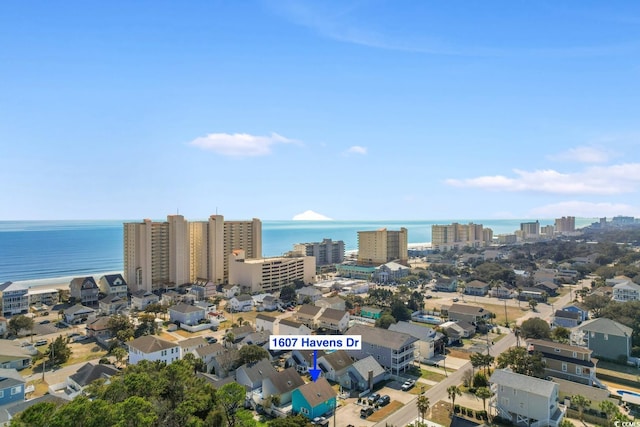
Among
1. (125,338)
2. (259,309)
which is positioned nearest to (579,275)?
(259,309)

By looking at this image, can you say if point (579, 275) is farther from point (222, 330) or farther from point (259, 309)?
point (222, 330)

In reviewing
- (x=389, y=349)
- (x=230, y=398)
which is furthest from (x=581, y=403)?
(x=230, y=398)

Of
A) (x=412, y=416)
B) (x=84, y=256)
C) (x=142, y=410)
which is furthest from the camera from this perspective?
(x=84, y=256)

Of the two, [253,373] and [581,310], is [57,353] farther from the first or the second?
[581,310]

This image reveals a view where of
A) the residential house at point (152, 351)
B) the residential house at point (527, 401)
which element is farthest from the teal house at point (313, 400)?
the residential house at point (152, 351)

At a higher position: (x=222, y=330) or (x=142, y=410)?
(x=142, y=410)

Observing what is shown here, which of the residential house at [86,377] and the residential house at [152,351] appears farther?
the residential house at [152,351]

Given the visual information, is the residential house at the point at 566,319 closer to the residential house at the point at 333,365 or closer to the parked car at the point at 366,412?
the residential house at the point at 333,365
